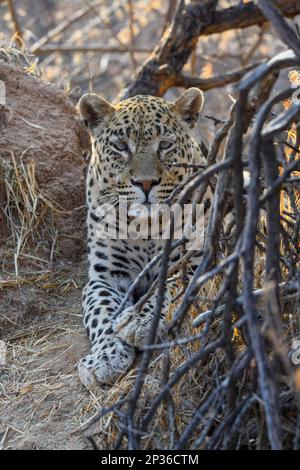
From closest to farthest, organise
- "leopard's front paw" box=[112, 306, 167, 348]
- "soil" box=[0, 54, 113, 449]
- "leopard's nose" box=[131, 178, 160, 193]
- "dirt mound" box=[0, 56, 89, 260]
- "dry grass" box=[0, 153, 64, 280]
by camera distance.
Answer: "soil" box=[0, 54, 113, 449]
"leopard's front paw" box=[112, 306, 167, 348]
"leopard's nose" box=[131, 178, 160, 193]
"dry grass" box=[0, 153, 64, 280]
"dirt mound" box=[0, 56, 89, 260]

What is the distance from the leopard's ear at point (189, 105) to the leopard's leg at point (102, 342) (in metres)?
1.48

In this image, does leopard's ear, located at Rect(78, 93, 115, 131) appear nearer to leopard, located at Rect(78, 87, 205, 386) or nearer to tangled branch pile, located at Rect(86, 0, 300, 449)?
leopard, located at Rect(78, 87, 205, 386)

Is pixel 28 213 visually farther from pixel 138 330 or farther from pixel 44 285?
pixel 138 330

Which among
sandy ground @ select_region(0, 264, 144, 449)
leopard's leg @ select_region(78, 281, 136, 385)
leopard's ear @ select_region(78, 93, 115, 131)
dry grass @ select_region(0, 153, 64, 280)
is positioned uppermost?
leopard's ear @ select_region(78, 93, 115, 131)

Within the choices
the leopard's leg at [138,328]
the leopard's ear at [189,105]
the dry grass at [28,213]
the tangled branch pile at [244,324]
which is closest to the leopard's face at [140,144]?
the leopard's ear at [189,105]

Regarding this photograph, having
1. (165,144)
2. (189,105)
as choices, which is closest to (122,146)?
(165,144)

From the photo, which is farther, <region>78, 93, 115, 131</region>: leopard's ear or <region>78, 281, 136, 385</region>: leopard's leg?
<region>78, 93, 115, 131</region>: leopard's ear

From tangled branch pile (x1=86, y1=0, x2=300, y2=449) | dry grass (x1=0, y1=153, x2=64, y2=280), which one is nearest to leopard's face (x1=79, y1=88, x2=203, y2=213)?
dry grass (x1=0, y1=153, x2=64, y2=280)

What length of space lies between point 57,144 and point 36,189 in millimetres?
572

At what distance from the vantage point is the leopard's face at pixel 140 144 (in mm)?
6633

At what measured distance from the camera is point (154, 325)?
14.1ft

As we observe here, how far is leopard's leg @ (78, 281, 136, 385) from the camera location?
18.8ft

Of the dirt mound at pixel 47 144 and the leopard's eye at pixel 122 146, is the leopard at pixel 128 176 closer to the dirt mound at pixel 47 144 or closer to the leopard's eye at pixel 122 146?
the leopard's eye at pixel 122 146
